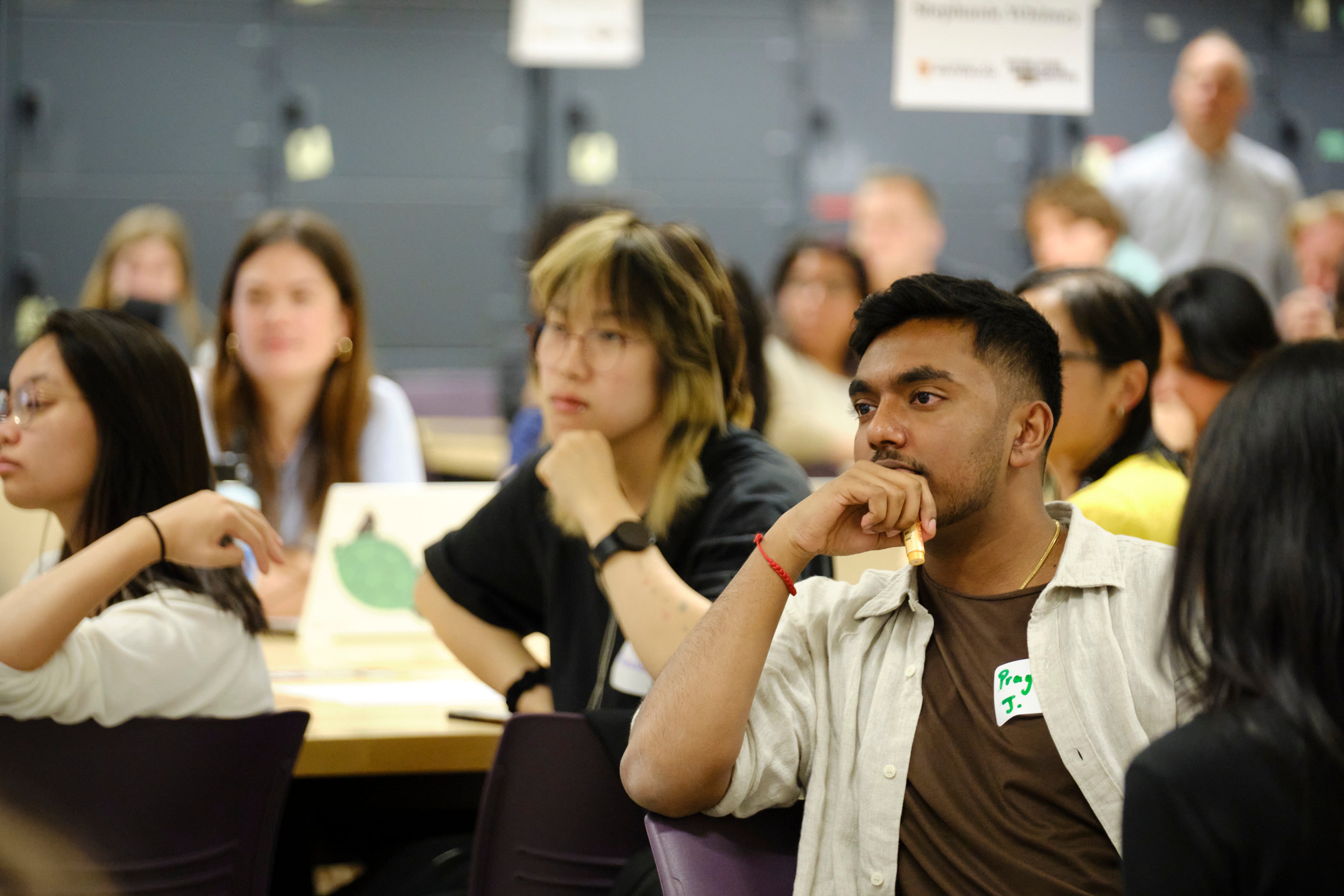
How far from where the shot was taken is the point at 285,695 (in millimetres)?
2098

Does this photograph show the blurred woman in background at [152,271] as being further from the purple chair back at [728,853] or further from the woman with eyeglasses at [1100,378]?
the purple chair back at [728,853]

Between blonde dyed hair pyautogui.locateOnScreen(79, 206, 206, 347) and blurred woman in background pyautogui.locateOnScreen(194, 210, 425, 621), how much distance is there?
1.47 metres

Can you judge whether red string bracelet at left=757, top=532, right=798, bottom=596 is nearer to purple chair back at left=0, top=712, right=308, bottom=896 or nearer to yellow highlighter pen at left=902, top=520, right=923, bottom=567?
yellow highlighter pen at left=902, top=520, right=923, bottom=567

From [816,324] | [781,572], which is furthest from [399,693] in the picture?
[816,324]

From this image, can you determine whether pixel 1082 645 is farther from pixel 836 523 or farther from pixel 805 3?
pixel 805 3

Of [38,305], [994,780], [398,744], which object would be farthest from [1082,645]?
[38,305]

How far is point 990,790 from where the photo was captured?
1.40 m

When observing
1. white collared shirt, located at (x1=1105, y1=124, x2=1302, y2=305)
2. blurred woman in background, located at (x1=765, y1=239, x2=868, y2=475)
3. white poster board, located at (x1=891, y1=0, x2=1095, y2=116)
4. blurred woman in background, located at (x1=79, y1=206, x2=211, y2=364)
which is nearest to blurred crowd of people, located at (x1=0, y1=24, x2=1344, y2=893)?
blurred woman in background, located at (x1=765, y1=239, x2=868, y2=475)

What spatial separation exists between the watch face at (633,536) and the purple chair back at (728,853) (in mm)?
445

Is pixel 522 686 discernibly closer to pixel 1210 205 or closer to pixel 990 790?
pixel 990 790

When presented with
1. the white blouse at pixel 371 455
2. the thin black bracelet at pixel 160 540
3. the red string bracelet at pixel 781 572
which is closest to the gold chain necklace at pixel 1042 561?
the red string bracelet at pixel 781 572

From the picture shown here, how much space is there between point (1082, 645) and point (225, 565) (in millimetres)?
1109

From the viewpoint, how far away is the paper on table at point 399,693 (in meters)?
2.08

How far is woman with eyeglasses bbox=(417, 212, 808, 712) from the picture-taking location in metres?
1.92
